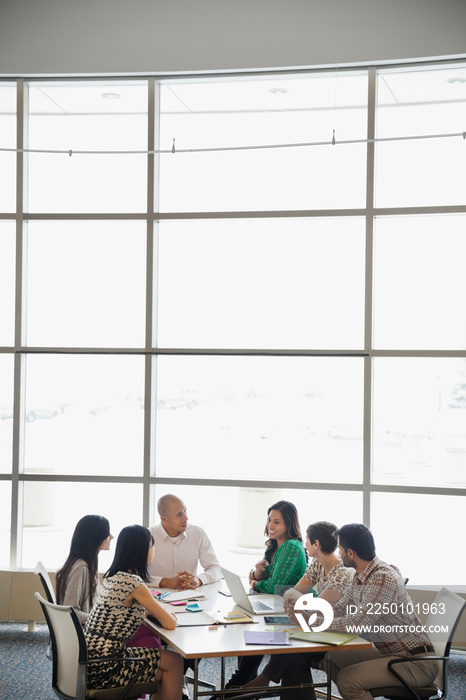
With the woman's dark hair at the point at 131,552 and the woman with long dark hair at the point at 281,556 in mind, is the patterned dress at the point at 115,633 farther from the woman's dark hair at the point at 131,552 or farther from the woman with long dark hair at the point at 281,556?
the woman with long dark hair at the point at 281,556

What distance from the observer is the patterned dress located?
3584 mm

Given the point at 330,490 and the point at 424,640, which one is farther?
the point at 330,490

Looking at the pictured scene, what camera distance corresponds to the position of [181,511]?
496 cm

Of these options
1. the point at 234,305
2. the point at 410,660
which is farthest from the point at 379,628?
the point at 234,305

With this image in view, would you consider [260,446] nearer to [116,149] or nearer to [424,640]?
[424,640]

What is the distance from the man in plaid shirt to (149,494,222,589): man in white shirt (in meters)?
1.27

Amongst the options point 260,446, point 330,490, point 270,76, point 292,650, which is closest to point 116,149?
point 270,76

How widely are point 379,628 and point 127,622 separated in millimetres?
1325

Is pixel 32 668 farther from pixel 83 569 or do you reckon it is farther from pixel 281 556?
pixel 281 556

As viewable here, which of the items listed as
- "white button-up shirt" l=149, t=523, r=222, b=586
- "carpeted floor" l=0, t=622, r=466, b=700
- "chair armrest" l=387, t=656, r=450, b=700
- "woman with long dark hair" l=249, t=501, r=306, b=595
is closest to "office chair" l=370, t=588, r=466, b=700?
"chair armrest" l=387, t=656, r=450, b=700

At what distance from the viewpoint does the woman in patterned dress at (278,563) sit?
4.38 meters

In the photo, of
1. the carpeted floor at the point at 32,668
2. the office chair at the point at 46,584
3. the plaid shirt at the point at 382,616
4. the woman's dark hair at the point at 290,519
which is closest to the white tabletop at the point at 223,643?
the plaid shirt at the point at 382,616

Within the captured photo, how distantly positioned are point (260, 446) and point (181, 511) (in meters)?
1.15

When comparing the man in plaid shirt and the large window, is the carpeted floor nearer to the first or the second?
the large window
